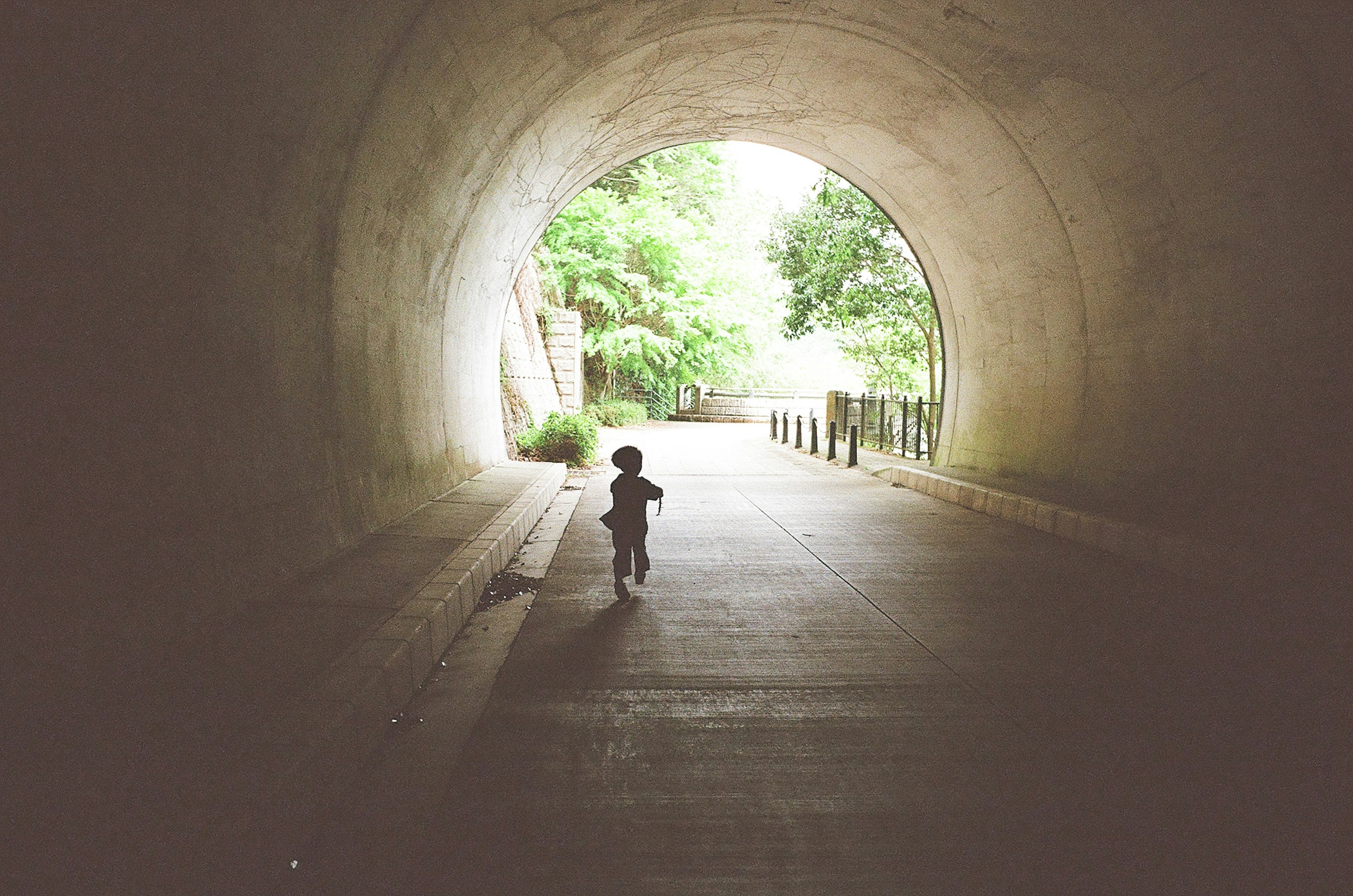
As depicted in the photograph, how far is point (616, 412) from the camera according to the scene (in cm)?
3109

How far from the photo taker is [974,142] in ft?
32.0

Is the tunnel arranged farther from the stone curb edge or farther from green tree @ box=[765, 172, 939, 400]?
green tree @ box=[765, 172, 939, 400]

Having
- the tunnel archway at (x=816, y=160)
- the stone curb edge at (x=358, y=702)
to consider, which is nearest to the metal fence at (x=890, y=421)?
the tunnel archway at (x=816, y=160)

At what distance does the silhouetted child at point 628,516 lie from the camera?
5.73 meters

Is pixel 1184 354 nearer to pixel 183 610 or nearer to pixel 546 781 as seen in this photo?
pixel 546 781

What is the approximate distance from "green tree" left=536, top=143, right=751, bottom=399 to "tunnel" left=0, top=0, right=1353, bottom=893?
48.7ft

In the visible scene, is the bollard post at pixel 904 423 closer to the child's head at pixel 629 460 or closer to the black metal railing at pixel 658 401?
the child's head at pixel 629 460

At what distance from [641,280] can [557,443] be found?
47.0 feet

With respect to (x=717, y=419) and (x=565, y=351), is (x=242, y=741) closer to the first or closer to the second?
(x=565, y=351)

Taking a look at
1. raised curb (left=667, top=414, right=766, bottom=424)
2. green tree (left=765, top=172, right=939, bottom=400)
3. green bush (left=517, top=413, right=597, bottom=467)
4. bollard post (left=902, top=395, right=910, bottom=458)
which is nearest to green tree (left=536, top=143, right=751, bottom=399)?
raised curb (left=667, top=414, right=766, bottom=424)

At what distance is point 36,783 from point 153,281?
2047 millimetres

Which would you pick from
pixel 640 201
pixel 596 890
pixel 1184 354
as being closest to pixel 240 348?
pixel 596 890

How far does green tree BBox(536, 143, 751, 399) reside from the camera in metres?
27.2

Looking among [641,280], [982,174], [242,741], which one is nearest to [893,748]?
[242,741]
